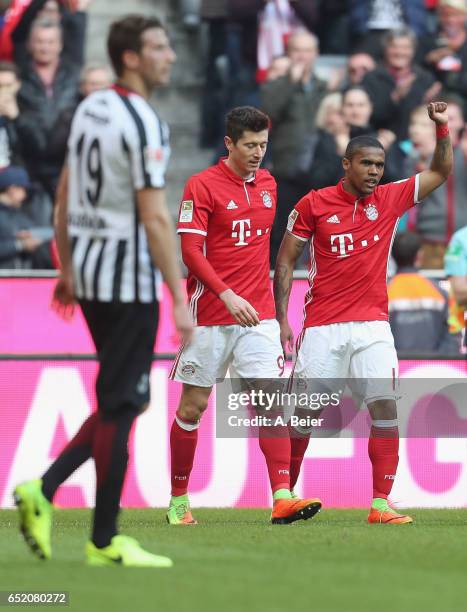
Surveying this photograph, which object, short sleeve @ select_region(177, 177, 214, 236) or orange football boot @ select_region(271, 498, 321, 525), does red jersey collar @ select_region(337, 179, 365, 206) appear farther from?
orange football boot @ select_region(271, 498, 321, 525)

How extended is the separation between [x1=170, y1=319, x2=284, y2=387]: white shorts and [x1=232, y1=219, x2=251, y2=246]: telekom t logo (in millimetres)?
470

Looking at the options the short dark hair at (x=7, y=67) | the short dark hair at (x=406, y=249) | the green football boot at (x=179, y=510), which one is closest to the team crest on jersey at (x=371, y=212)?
the green football boot at (x=179, y=510)

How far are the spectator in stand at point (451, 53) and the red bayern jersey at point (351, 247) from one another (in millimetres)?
6672

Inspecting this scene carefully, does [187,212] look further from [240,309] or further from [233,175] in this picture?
[240,309]

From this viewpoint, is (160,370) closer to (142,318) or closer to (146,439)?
(146,439)

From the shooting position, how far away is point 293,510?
8188 millimetres

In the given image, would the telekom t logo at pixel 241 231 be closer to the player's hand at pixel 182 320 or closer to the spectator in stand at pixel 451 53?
the player's hand at pixel 182 320

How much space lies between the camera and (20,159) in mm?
13617

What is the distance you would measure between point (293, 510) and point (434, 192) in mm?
5639

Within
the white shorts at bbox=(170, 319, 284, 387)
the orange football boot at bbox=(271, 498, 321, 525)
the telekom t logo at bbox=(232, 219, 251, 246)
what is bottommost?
the orange football boot at bbox=(271, 498, 321, 525)

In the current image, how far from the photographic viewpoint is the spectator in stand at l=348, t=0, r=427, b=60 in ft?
49.6

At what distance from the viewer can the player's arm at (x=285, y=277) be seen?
8.63m

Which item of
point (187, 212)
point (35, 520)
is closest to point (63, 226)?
point (35, 520)

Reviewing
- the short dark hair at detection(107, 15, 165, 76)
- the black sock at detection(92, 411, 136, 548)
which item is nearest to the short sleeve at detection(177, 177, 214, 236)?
the short dark hair at detection(107, 15, 165, 76)
